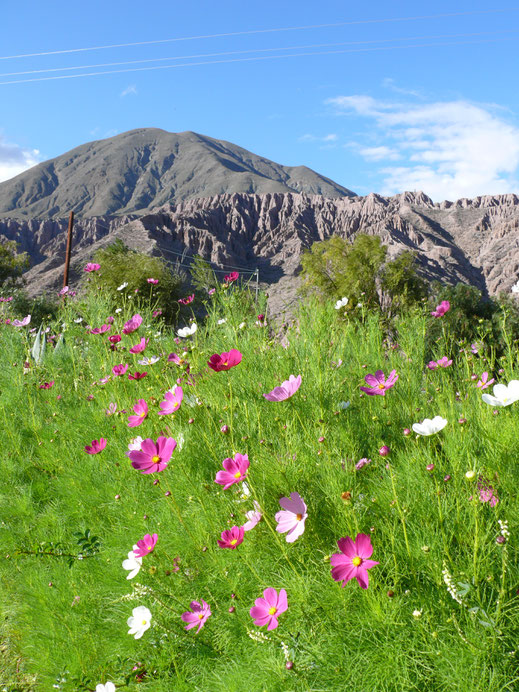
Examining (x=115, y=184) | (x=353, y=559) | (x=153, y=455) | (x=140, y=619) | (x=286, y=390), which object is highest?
(x=115, y=184)

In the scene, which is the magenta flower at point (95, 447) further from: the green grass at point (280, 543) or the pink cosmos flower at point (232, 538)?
the pink cosmos flower at point (232, 538)

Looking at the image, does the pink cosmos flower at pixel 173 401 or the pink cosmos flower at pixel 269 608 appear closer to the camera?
the pink cosmos flower at pixel 269 608

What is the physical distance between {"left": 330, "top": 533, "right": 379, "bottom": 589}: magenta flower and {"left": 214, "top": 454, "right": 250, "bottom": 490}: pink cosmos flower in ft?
1.22

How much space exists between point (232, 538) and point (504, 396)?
3.22ft

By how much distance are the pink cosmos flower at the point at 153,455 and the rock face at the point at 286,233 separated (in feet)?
225

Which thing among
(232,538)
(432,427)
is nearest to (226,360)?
(232,538)

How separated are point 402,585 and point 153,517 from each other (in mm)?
1144

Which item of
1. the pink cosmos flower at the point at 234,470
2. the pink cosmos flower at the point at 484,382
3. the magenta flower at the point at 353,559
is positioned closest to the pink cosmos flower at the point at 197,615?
the pink cosmos flower at the point at 234,470

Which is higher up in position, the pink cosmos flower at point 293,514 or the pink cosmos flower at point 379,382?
the pink cosmos flower at point 379,382

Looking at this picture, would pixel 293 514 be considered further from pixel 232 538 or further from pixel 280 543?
pixel 232 538

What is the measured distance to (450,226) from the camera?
109 metres

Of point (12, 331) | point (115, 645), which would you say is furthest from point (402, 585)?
point (12, 331)

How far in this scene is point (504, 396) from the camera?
4.79 ft

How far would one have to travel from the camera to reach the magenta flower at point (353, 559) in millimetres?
1076
